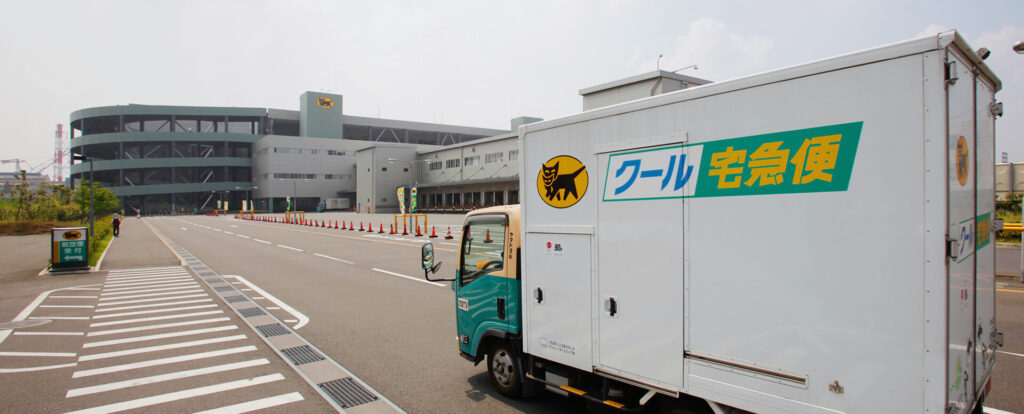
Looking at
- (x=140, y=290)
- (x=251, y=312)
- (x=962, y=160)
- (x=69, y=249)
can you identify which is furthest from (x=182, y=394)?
(x=69, y=249)

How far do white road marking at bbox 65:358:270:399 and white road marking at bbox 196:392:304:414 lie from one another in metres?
1.35

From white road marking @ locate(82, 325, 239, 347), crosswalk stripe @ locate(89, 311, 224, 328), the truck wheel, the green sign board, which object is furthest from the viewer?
the green sign board

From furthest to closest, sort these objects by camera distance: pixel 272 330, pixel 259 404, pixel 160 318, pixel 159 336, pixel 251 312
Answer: pixel 251 312 → pixel 160 318 → pixel 272 330 → pixel 159 336 → pixel 259 404

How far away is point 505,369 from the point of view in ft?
16.6

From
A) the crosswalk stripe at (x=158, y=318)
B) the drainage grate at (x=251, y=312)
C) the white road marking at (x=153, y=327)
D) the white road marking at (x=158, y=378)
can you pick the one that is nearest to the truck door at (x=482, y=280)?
the white road marking at (x=158, y=378)

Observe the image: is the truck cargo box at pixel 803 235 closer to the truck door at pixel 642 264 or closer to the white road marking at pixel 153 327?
the truck door at pixel 642 264

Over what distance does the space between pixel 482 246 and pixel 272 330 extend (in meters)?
4.96

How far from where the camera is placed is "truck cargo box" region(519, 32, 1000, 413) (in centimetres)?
255

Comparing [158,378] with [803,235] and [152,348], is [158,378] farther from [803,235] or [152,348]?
[803,235]

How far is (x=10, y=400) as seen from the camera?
5.39 m

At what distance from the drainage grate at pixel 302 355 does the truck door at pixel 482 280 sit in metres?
2.35

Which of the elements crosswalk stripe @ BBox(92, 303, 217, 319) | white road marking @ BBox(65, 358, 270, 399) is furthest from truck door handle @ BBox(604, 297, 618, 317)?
crosswalk stripe @ BBox(92, 303, 217, 319)

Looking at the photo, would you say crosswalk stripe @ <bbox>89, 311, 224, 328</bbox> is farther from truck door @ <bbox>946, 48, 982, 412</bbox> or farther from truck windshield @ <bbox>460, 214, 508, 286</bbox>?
truck door @ <bbox>946, 48, 982, 412</bbox>

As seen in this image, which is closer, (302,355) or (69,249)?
(302,355)
